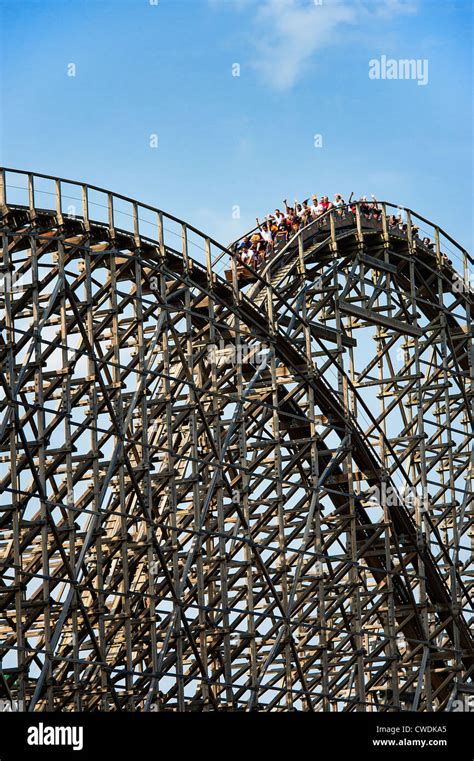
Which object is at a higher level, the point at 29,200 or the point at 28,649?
the point at 29,200

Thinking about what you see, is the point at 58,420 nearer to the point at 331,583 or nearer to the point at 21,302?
the point at 21,302

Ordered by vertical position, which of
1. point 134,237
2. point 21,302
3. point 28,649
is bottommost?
point 28,649

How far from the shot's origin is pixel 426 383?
1368 inches

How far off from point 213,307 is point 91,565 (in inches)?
196

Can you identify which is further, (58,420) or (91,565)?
(91,565)

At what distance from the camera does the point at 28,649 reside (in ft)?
73.3
